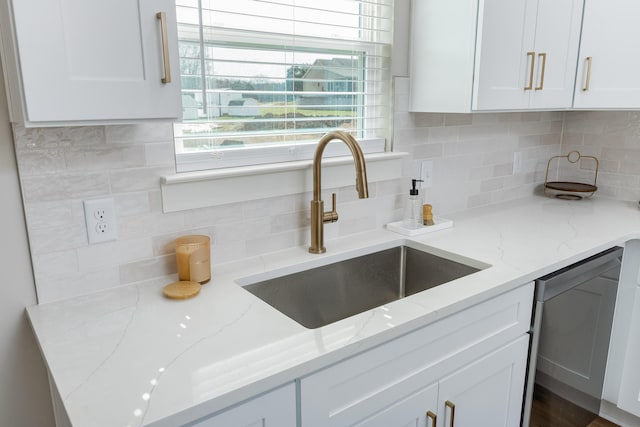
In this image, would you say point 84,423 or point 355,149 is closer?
point 84,423

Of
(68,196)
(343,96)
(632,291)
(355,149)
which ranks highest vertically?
(343,96)

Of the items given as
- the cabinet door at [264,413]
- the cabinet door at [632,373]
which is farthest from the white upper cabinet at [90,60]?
the cabinet door at [632,373]

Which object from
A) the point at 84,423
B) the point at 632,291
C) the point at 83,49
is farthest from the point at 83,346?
the point at 632,291

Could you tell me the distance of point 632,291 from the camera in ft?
6.22

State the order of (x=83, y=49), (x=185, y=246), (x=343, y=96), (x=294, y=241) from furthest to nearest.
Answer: (x=343, y=96) < (x=294, y=241) < (x=185, y=246) < (x=83, y=49)

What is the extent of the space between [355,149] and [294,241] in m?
0.43

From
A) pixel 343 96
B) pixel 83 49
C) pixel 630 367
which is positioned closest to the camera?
pixel 83 49

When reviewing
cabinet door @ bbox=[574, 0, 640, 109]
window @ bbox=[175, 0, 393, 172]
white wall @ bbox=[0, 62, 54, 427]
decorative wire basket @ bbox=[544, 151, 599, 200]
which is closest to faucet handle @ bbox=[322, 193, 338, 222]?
window @ bbox=[175, 0, 393, 172]

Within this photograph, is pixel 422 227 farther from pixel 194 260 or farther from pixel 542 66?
pixel 194 260

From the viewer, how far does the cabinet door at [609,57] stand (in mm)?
1979

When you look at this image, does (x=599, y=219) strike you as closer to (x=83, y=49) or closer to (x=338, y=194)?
(x=338, y=194)

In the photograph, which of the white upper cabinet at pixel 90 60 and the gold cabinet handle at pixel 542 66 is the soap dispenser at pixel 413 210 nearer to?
the gold cabinet handle at pixel 542 66

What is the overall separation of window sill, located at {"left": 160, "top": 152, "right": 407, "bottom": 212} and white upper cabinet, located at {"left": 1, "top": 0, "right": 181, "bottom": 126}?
0.33 metres

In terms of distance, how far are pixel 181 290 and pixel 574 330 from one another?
1.39 m
